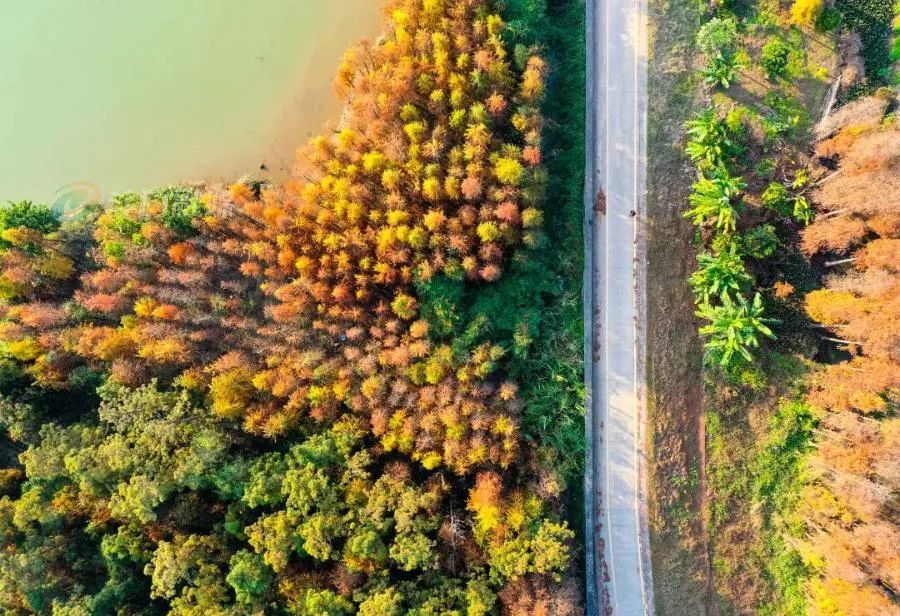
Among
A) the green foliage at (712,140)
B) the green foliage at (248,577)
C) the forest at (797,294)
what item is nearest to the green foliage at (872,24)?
the forest at (797,294)

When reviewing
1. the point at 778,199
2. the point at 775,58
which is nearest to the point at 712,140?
the point at 778,199

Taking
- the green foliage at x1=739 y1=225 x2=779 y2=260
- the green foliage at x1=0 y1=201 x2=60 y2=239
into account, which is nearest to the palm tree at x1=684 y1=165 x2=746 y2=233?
the green foliage at x1=739 y1=225 x2=779 y2=260

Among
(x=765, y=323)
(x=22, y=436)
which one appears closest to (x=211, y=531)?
(x=22, y=436)

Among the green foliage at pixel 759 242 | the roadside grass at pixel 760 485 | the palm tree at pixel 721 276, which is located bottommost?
the roadside grass at pixel 760 485

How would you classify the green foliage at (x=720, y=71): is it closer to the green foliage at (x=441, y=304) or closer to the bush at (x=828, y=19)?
the bush at (x=828, y=19)

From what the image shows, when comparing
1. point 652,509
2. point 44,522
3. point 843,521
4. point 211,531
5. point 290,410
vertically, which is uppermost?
point 290,410

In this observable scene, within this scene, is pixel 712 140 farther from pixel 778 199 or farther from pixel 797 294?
pixel 797 294

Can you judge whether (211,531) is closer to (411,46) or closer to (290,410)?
(290,410)
